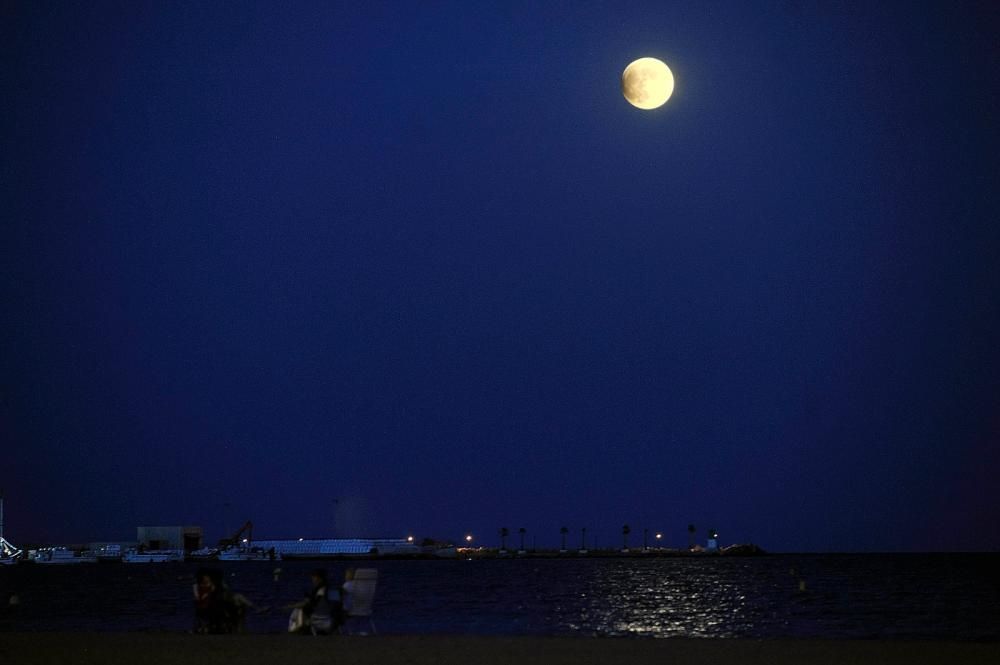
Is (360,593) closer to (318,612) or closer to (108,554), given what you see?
(318,612)

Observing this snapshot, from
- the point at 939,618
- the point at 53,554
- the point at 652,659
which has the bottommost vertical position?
the point at 652,659

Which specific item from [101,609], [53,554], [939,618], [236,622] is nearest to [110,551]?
[53,554]

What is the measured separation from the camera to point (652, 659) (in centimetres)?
1384

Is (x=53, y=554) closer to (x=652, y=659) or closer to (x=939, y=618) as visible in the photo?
(x=939, y=618)

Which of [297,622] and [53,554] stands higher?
[53,554]

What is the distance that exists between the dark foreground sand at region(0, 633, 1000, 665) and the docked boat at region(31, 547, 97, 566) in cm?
16904

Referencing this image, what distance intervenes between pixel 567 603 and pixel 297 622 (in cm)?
2919

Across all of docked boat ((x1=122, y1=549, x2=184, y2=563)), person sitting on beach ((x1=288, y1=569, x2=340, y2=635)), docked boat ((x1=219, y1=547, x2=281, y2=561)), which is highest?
docked boat ((x1=219, y1=547, x2=281, y2=561))

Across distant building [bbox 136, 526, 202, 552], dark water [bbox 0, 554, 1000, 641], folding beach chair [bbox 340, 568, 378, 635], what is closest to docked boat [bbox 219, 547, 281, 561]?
distant building [bbox 136, 526, 202, 552]

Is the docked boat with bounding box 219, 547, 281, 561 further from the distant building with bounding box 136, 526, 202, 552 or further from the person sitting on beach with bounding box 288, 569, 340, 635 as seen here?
the person sitting on beach with bounding box 288, 569, 340, 635

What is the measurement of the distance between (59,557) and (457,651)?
7006 inches

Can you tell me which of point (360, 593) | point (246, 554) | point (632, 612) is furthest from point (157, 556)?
point (360, 593)

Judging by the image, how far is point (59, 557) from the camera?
176 metres

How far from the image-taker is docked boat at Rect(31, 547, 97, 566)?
175 meters
